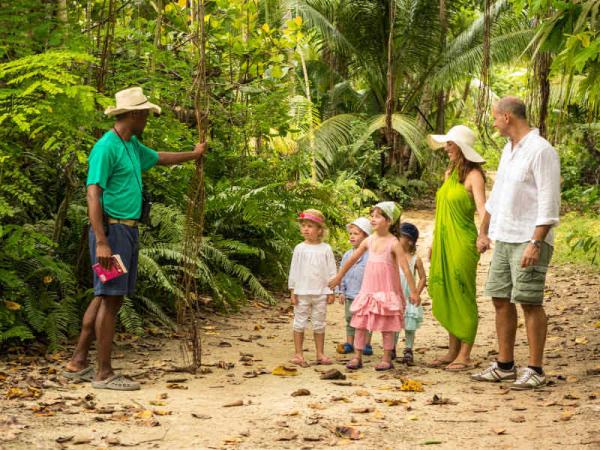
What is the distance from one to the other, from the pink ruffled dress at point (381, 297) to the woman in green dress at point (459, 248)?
1.10 feet

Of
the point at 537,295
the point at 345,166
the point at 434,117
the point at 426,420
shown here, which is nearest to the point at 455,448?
the point at 426,420

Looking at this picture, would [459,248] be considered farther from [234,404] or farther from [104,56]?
[104,56]

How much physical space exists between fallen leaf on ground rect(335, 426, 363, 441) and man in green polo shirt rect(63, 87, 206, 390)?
5.71 ft

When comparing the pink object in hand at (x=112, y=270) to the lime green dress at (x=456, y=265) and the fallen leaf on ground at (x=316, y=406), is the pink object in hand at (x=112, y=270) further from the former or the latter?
the lime green dress at (x=456, y=265)

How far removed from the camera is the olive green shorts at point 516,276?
6.17 meters

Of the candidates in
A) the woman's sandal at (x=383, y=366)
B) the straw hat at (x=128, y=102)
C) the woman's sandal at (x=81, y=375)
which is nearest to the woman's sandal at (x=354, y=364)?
the woman's sandal at (x=383, y=366)

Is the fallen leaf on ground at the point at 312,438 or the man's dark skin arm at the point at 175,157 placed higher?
the man's dark skin arm at the point at 175,157

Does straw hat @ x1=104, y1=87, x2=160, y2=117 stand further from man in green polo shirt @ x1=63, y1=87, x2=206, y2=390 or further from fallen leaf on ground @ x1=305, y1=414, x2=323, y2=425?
fallen leaf on ground @ x1=305, y1=414, x2=323, y2=425

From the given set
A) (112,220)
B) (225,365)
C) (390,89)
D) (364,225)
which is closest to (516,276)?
(364,225)

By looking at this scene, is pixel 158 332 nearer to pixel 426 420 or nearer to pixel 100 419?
pixel 100 419

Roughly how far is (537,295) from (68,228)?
462cm

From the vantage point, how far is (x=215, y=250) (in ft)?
31.4

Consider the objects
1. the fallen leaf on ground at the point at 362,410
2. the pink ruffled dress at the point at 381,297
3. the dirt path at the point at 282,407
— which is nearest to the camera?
the dirt path at the point at 282,407

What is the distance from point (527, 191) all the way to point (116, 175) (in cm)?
309
